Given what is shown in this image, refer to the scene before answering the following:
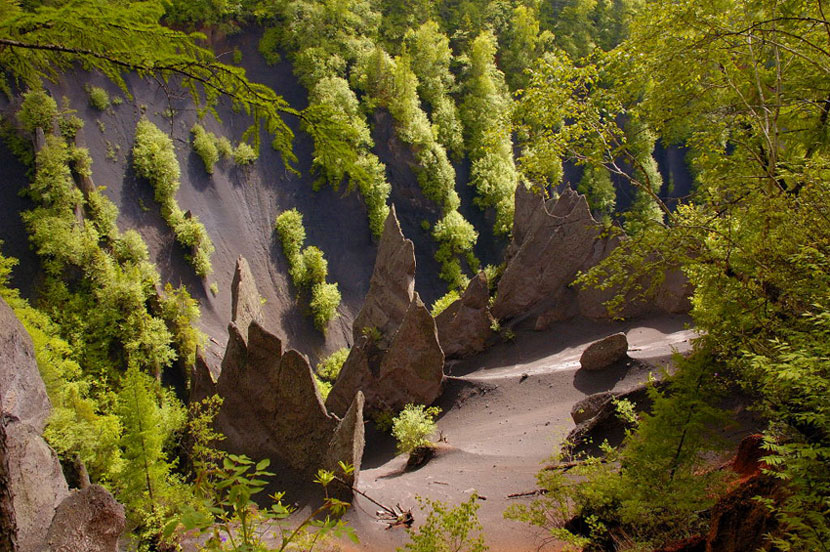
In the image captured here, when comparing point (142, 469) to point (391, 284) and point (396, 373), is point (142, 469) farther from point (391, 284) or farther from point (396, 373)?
point (391, 284)

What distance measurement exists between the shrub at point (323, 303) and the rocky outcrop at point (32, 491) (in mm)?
17731

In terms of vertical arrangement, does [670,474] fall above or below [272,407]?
below

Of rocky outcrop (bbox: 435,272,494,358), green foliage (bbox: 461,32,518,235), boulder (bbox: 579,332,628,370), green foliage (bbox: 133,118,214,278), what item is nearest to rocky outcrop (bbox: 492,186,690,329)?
rocky outcrop (bbox: 435,272,494,358)

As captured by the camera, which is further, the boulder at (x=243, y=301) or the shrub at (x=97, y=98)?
the shrub at (x=97, y=98)

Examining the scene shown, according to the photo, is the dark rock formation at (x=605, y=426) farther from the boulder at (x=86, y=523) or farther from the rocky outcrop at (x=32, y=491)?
the rocky outcrop at (x=32, y=491)

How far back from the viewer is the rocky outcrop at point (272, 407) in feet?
45.0

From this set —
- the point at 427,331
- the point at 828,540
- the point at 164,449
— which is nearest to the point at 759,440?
the point at 828,540

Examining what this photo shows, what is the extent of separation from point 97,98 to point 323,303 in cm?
1653

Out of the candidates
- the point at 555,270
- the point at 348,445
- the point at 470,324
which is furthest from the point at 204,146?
the point at 348,445

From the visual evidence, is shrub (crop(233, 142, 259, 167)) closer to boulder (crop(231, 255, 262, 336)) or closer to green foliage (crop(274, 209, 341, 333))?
green foliage (crop(274, 209, 341, 333))

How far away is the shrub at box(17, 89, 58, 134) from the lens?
21328 millimetres

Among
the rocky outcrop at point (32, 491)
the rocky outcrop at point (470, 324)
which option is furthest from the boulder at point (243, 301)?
the rocky outcrop at point (470, 324)

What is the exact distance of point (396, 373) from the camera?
782 inches

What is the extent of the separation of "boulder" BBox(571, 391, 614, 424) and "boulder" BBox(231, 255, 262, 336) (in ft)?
40.9
